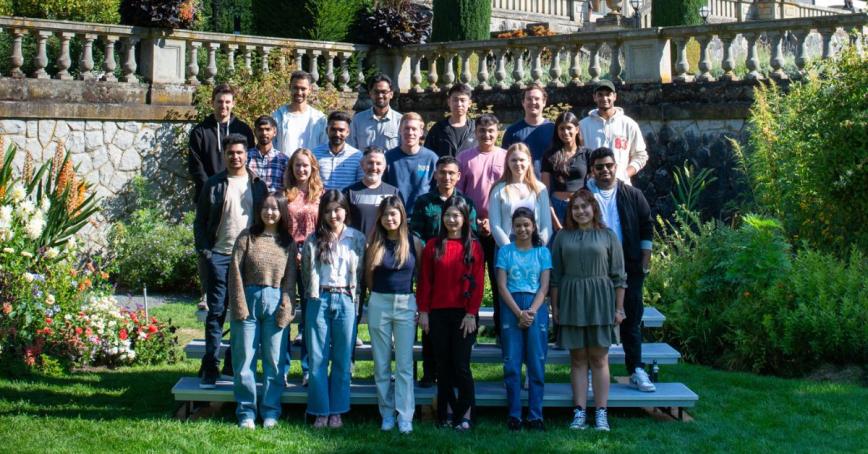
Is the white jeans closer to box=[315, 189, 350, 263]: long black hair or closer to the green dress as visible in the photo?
box=[315, 189, 350, 263]: long black hair

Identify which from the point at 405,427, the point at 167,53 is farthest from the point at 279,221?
the point at 167,53

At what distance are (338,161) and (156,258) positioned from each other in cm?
537

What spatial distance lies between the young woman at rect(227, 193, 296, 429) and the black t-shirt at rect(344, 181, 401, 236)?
481 mm

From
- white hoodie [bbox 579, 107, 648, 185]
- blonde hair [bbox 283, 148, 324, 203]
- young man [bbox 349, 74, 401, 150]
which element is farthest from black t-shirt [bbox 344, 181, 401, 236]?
white hoodie [bbox 579, 107, 648, 185]

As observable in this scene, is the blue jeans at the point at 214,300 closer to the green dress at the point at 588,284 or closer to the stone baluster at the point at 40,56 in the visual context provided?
the green dress at the point at 588,284

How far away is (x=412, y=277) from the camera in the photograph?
6.57 metres

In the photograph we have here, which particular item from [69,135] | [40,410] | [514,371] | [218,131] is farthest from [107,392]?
[69,135]

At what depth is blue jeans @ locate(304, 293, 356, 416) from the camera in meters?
6.50

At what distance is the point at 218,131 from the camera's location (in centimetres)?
775

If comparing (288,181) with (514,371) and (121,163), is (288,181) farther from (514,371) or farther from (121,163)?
(121,163)

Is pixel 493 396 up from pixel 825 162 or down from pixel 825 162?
down

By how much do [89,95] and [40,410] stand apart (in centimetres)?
653

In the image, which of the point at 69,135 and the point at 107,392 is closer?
the point at 107,392

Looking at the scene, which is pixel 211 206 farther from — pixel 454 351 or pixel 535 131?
pixel 535 131
